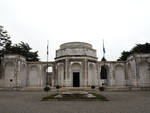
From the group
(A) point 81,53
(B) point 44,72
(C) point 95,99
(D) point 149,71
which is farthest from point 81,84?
(C) point 95,99

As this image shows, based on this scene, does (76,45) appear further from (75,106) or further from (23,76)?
(75,106)

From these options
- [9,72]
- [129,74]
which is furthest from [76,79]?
[9,72]

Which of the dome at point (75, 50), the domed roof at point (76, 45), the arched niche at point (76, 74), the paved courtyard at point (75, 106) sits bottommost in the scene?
the paved courtyard at point (75, 106)

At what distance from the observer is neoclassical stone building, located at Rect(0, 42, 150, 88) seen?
1420 inches

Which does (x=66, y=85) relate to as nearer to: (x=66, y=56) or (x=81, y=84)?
(x=81, y=84)

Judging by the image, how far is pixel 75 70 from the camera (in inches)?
1483

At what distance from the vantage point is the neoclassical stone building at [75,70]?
118 ft

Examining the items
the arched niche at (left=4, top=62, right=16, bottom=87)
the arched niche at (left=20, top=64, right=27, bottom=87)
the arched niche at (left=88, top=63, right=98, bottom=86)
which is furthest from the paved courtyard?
the arched niche at (left=20, top=64, right=27, bottom=87)

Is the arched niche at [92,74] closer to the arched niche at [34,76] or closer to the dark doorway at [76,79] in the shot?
the dark doorway at [76,79]

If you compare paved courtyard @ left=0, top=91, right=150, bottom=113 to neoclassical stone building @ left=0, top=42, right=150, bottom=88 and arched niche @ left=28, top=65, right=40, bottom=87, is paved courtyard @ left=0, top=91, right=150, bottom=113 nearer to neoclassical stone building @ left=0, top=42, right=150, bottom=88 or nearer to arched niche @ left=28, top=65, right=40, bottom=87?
neoclassical stone building @ left=0, top=42, right=150, bottom=88

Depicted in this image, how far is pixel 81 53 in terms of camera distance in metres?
38.3

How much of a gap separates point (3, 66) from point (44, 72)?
1086 centimetres

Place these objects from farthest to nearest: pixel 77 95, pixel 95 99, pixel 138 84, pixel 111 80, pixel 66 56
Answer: pixel 111 80, pixel 66 56, pixel 138 84, pixel 77 95, pixel 95 99

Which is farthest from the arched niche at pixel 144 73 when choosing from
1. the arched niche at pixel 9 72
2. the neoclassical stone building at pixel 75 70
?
the arched niche at pixel 9 72
